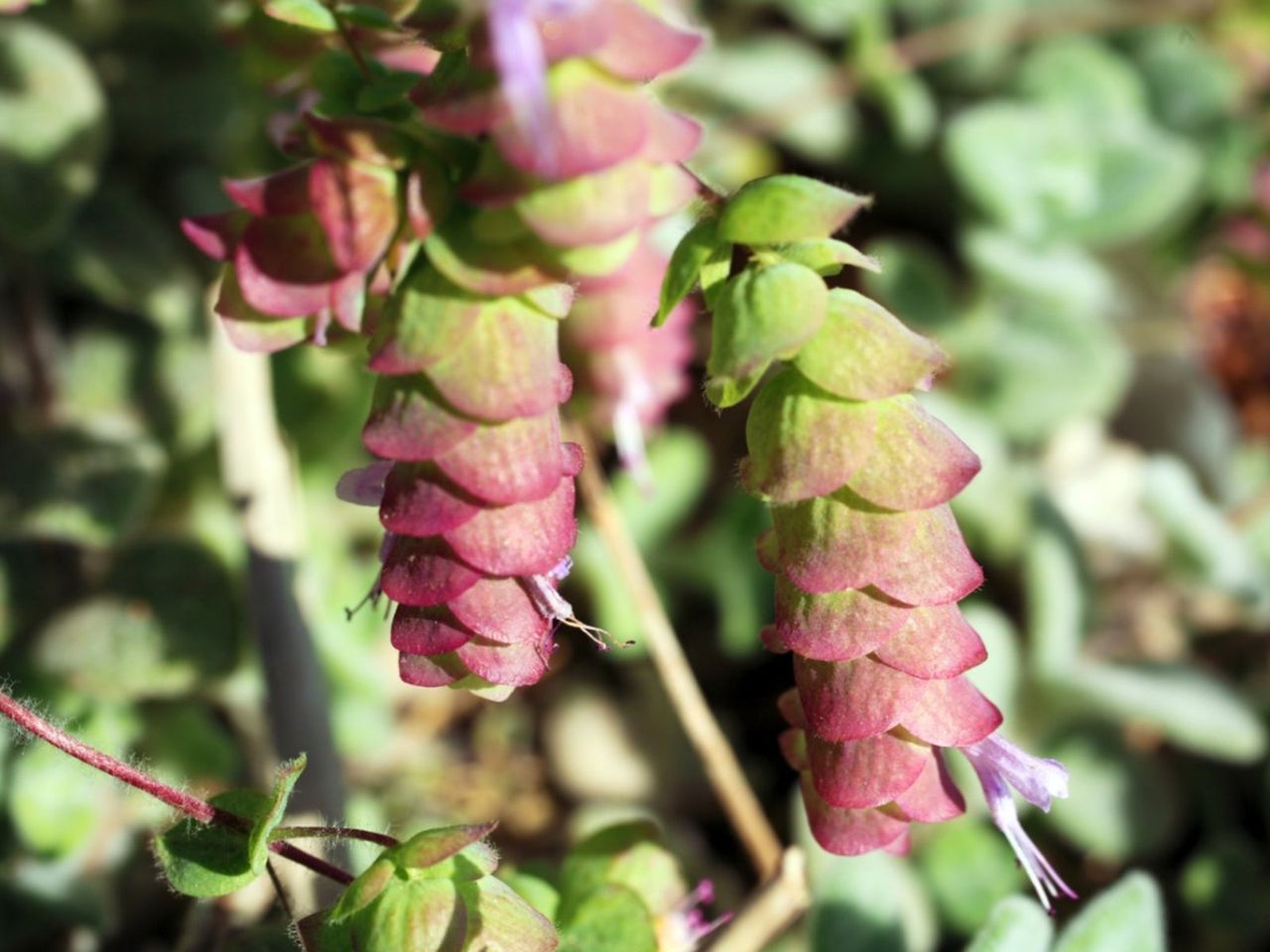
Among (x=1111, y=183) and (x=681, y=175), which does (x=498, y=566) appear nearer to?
(x=681, y=175)

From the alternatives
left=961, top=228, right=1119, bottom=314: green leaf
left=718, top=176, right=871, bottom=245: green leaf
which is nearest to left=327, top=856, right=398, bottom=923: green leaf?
left=718, top=176, right=871, bottom=245: green leaf

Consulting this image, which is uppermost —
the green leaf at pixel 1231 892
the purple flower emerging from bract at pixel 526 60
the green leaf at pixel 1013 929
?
the purple flower emerging from bract at pixel 526 60

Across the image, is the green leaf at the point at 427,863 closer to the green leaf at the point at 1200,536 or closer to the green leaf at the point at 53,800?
the green leaf at the point at 53,800

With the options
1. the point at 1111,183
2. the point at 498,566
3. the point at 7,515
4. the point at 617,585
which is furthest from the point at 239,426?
the point at 1111,183

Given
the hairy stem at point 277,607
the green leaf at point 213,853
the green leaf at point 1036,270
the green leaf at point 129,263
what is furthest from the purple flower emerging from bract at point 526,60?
the green leaf at point 1036,270

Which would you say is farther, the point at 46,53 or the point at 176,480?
the point at 176,480

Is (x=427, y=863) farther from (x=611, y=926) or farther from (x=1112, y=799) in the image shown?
(x=1112, y=799)

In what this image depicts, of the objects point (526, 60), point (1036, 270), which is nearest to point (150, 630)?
point (526, 60)
